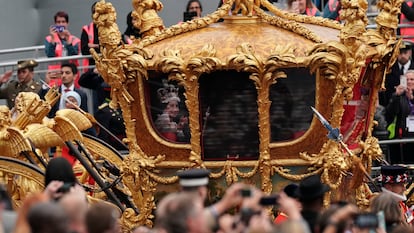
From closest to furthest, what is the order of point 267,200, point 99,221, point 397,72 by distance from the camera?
point 99,221 → point 267,200 → point 397,72

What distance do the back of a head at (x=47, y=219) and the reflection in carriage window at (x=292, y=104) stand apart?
6.81 metres

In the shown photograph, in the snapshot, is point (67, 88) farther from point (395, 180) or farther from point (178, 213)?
point (178, 213)

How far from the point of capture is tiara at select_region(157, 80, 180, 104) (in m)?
21.6

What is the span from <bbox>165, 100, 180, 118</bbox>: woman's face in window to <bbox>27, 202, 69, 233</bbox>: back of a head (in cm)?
689

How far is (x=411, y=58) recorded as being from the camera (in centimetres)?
2848

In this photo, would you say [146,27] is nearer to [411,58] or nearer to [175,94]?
[175,94]

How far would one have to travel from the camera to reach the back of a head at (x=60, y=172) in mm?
18250

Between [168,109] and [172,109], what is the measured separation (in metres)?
0.05

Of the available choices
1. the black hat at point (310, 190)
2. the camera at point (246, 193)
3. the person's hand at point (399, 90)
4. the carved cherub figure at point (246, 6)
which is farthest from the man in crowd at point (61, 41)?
the camera at point (246, 193)

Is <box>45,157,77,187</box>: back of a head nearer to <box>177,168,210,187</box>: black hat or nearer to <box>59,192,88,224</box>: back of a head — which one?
<box>177,168,210,187</box>: black hat

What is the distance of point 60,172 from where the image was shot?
18.3 meters

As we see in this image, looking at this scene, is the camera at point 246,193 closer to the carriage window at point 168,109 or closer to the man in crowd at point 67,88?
the carriage window at point 168,109

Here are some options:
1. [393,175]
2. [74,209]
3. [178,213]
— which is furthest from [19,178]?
[178,213]

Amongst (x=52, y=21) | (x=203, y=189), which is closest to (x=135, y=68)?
(x=203, y=189)
